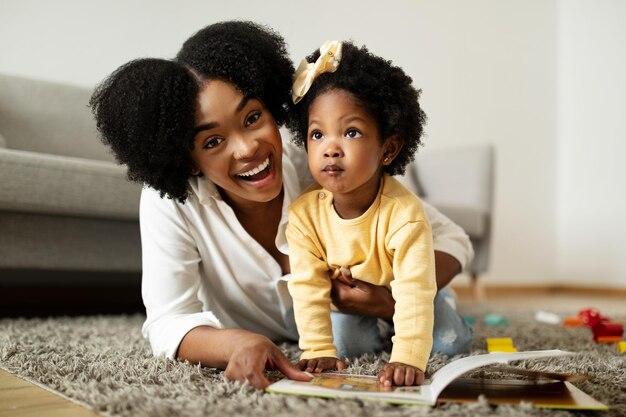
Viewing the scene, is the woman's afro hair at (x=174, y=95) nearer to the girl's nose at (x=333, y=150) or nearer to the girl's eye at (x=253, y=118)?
the girl's eye at (x=253, y=118)

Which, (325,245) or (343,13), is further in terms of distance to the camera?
(343,13)

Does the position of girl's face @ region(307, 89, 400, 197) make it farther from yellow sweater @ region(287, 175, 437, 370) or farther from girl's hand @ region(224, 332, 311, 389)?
girl's hand @ region(224, 332, 311, 389)

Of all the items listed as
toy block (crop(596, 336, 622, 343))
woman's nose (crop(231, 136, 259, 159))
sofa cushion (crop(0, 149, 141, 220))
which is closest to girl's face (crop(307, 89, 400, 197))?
woman's nose (crop(231, 136, 259, 159))

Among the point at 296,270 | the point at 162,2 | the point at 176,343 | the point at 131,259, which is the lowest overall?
the point at 131,259

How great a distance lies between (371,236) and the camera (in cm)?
106

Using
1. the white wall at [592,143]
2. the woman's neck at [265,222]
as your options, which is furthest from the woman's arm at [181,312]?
the white wall at [592,143]

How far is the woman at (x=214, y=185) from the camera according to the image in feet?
3.66

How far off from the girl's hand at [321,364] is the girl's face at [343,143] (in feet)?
0.94

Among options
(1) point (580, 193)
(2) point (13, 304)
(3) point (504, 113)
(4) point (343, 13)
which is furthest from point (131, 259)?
(1) point (580, 193)

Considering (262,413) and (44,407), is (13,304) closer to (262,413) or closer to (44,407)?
(44,407)

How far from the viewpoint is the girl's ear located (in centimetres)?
110

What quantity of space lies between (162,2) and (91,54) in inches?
17.5

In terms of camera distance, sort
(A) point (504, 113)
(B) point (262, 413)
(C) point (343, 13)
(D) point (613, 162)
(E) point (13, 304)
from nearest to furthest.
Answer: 1. (B) point (262, 413)
2. (E) point (13, 304)
3. (C) point (343, 13)
4. (D) point (613, 162)
5. (A) point (504, 113)

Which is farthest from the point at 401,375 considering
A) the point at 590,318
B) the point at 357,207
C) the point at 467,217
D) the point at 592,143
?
the point at 592,143
